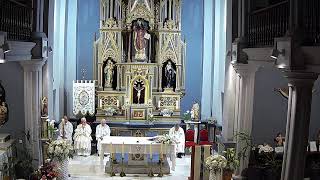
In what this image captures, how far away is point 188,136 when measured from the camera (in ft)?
73.0

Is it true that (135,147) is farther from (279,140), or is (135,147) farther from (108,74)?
(108,74)

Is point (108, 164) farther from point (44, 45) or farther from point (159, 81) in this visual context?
point (159, 81)

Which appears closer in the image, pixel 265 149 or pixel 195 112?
pixel 265 149

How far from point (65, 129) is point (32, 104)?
432 cm

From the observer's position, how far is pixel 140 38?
24250 millimetres

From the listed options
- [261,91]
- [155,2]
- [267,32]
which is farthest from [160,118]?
[267,32]

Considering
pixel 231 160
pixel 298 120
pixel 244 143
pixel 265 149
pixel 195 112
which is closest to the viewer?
pixel 298 120

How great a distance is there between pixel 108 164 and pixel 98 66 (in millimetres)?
5941

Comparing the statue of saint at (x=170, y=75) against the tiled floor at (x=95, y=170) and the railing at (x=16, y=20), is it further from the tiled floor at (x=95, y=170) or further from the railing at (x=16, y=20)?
the railing at (x=16, y=20)

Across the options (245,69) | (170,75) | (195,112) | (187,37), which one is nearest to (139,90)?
(170,75)

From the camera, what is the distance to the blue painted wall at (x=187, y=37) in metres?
25.0

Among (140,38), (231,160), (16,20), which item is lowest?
(231,160)

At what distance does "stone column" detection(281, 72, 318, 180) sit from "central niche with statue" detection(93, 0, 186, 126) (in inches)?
509

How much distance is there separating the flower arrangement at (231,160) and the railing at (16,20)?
6.38 metres
